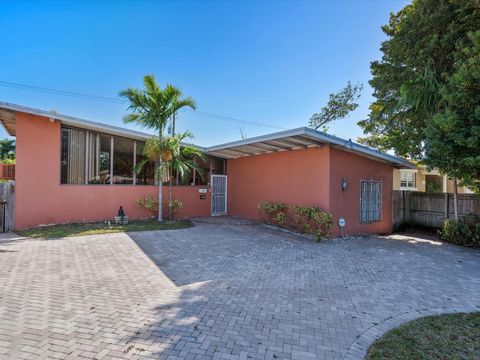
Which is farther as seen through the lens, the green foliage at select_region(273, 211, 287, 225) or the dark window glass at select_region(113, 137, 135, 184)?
the dark window glass at select_region(113, 137, 135, 184)

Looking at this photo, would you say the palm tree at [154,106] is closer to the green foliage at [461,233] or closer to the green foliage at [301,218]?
the green foliage at [301,218]

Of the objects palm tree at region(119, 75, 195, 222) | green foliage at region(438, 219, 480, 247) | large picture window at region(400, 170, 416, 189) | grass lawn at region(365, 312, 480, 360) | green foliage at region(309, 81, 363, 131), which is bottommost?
grass lawn at region(365, 312, 480, 360)

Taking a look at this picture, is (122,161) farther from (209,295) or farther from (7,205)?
(209,295)

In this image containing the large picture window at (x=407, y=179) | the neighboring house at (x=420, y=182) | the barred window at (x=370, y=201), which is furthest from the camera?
the large picture window at (x=407, y=179)

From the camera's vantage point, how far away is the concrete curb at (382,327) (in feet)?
9.74

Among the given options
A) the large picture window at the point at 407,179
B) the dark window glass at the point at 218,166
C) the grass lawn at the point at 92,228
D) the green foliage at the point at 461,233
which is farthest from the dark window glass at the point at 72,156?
the large picture window at the point at 407,179

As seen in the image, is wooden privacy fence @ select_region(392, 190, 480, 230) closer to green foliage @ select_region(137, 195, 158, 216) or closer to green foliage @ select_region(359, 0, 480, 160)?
green foliage @ select_region(359, 0, 480, 160)

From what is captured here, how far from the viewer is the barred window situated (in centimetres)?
1047

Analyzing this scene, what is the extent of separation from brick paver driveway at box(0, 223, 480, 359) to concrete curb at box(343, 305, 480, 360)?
2.8 inches

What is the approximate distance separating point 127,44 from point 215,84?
5.28 metres

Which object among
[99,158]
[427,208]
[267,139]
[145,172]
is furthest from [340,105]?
[99,158]

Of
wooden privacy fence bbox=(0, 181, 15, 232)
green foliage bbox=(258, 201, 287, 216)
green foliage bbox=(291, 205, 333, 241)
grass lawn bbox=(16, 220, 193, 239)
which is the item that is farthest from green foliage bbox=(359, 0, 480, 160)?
wooden privacy fence bbox=(0, 181, 15, 232)

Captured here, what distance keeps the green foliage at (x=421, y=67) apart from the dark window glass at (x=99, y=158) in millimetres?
10945

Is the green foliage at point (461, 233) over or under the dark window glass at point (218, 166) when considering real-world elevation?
under
